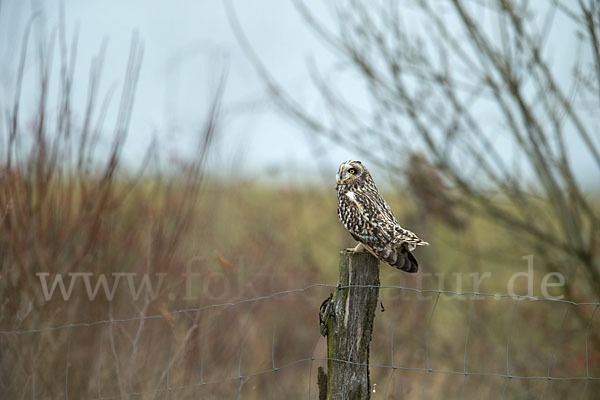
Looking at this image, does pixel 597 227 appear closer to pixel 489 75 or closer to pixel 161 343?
pixel 489 75

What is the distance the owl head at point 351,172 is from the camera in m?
3.11

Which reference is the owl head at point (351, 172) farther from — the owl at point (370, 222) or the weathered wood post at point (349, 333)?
the weathered wood post at point (349, 333)

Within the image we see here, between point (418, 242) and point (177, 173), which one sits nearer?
point (418, 242)

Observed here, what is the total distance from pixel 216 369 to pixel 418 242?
2.49m

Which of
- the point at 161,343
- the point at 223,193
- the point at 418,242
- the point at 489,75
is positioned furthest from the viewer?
the point at 223,193

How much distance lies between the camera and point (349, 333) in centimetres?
238

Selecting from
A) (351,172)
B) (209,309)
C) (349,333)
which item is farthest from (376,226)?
(209,309)

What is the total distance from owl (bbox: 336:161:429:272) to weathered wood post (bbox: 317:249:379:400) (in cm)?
27

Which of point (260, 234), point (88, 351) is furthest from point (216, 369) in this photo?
point (260, 234)

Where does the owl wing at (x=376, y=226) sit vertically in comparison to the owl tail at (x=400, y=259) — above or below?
above

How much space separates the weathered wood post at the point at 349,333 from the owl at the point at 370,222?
27cm

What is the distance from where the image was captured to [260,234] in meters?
6.35

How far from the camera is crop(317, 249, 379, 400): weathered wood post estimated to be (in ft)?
7.76

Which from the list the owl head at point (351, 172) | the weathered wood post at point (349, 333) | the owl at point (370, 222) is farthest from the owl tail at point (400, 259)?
the owl head at point (351, 172)
